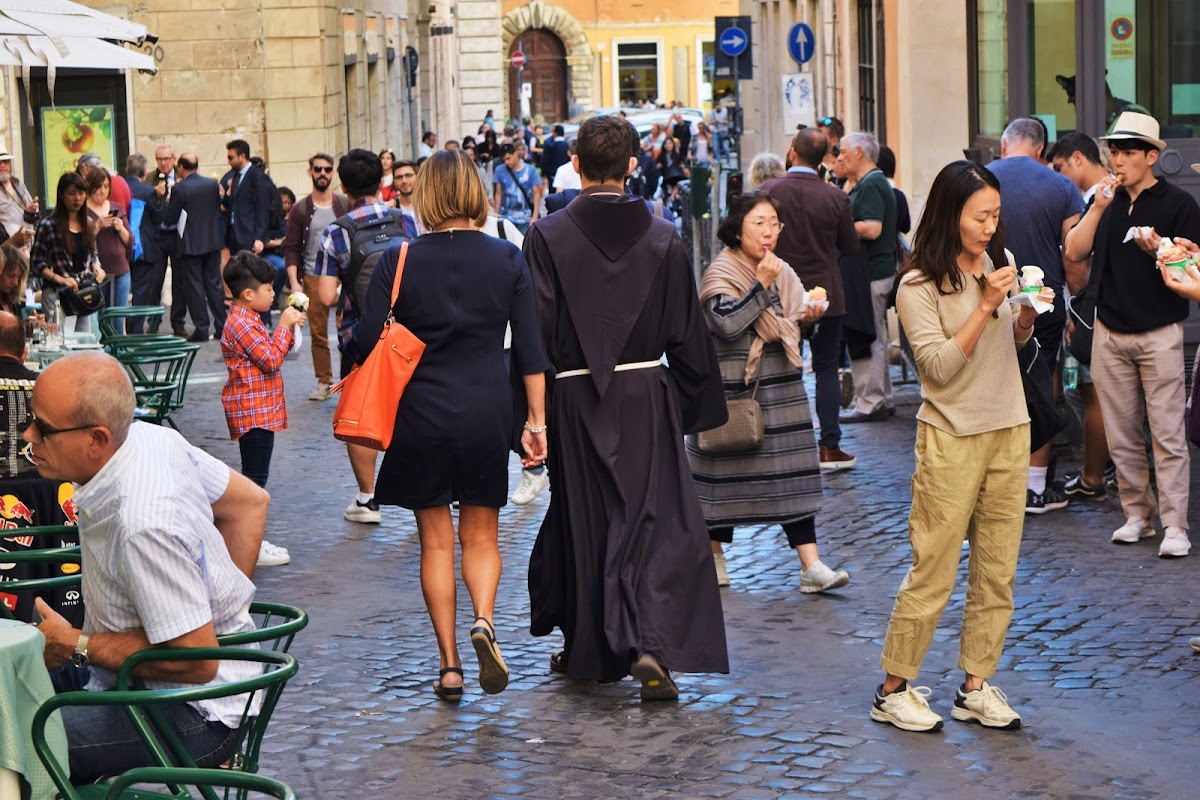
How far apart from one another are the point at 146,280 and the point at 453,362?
41.3 feet

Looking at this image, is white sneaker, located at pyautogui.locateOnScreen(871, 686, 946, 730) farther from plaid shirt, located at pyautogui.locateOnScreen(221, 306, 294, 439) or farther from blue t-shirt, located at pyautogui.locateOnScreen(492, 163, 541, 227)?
blue t-shirt, located at pyautogui.locateOnScreen(492, 163, 541, 227)

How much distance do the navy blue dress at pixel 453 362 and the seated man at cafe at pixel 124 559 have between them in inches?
83.5

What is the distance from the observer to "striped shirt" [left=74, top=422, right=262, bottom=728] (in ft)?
12.7

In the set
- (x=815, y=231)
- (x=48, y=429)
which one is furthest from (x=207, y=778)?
(x=815, y=231)

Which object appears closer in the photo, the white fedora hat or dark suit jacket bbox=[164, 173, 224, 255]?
the white fedora hat

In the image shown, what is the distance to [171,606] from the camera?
3.88 metres

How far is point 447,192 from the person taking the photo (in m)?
6.24

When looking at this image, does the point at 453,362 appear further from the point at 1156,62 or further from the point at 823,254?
the point at 1156,62

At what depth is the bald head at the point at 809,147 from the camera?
11008 millimetres

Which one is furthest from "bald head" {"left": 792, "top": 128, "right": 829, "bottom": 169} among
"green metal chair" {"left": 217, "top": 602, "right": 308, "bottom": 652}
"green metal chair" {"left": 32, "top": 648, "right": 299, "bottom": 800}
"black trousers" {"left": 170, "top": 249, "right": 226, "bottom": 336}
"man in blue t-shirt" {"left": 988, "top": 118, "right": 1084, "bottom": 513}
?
"black trousers" {"left": 170, "top": 249, "right": 226, "bottom": 336}

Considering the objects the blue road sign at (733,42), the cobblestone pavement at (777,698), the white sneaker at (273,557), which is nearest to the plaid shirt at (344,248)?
the white sneaker at (273,557)

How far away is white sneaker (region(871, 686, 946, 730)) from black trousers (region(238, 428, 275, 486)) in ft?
12.7

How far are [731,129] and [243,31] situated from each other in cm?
1767

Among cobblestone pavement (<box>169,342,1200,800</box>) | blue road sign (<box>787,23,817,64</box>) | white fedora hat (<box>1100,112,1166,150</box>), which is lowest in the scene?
cobblestone pavement (<box>169,342,1200,800</box>)
